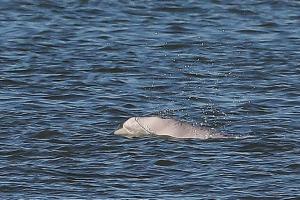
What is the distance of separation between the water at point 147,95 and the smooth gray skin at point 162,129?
0.70 feet

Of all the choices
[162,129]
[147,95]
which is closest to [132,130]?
[162,129]

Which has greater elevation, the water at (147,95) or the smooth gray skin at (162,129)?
the smooth gray skin at (162,129)

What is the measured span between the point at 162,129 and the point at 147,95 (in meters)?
2.48

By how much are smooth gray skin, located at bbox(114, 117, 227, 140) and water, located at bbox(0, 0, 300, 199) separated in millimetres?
213

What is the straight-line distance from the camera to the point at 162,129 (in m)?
13.9

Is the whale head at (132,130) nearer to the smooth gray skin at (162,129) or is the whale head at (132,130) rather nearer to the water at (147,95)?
the smooth gray skin at (162,129)

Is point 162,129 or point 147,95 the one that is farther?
point 147,95

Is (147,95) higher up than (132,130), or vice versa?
(132,130)

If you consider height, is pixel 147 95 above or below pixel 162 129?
below

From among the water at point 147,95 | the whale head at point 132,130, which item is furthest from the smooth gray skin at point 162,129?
the water at point 147,95

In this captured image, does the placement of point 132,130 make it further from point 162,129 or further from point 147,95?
point 147,95

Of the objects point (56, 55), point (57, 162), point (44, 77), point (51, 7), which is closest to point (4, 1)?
point (51, 7)

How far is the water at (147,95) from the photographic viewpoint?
1202 centimetres

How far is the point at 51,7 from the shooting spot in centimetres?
2388
